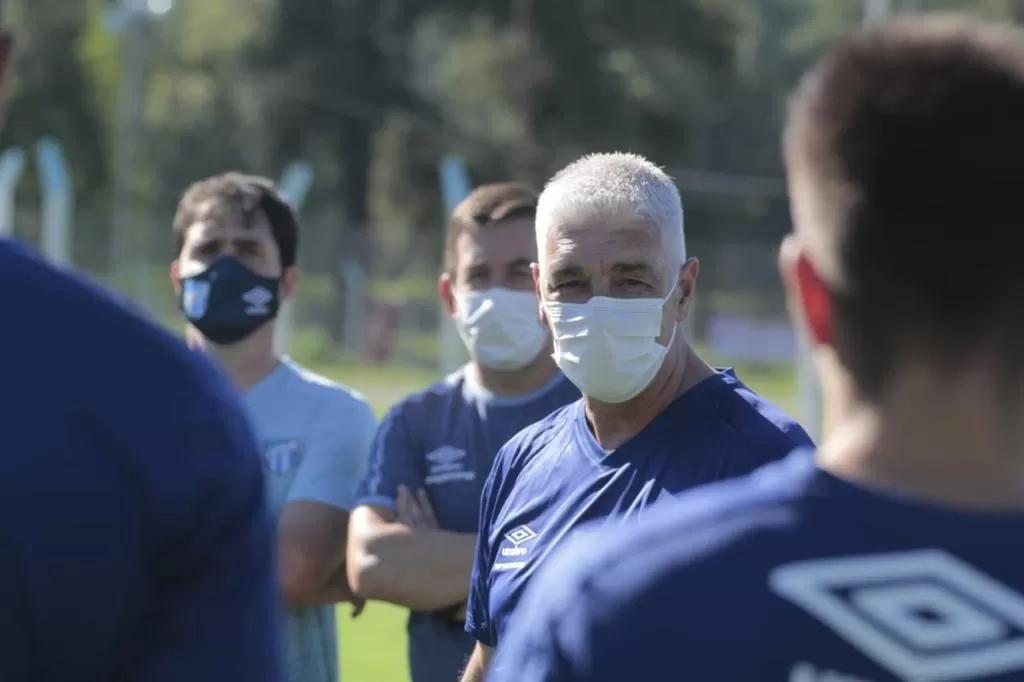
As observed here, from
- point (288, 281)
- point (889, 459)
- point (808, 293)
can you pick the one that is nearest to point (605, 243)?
point (288, 281)

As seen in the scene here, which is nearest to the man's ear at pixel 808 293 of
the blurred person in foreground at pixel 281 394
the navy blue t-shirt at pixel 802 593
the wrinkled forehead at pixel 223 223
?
the navy blue t-shirt at pixel 802 593

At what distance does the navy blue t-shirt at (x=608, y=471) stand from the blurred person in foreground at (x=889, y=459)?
5.49 feet

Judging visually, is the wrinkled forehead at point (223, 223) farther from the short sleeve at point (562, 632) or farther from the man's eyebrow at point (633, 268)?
the short sleeve at point (562, 632)

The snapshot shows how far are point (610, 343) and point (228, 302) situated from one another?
1.71m

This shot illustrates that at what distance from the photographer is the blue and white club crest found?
504 cm

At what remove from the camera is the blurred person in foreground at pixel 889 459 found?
162 cm

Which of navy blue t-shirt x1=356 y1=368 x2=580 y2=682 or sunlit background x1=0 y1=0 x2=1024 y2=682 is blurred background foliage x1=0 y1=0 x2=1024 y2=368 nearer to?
sunlit background x1=0 y1=0 x2=1024 y2=682

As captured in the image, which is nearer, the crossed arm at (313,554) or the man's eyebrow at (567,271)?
the man's eyebrow at (567,271)

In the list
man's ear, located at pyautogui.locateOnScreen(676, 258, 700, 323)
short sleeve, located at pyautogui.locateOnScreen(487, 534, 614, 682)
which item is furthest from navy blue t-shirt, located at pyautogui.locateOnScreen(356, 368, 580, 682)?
short sleeve, located at pyautogui.locateOnScreen(487, 534, 614, 682)

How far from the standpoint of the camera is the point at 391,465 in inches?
183

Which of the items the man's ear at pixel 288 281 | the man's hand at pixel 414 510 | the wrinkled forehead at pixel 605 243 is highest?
the wrinkled forehead at pixel 605 243

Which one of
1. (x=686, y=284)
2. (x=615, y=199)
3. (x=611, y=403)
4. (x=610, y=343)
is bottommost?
(x=611, y=403)

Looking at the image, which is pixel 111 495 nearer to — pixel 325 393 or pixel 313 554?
pixel 313 554

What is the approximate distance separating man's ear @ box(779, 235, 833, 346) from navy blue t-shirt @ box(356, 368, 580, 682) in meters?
2.85
